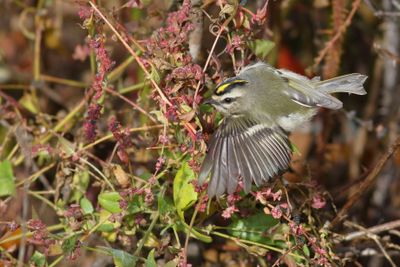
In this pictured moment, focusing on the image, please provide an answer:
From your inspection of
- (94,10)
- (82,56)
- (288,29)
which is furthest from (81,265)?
(288,29)

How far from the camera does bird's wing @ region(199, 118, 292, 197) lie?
2096mm

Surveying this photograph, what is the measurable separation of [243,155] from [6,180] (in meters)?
0.83

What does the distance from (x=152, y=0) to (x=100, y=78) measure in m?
0.59

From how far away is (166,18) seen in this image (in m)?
2.72

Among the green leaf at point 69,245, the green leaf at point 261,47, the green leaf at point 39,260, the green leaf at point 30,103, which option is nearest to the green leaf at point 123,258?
the green leaf at point 69,245

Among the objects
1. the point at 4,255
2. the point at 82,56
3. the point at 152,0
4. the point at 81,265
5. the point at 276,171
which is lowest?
the point at 81,265

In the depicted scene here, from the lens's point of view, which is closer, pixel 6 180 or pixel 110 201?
pixel 110 201

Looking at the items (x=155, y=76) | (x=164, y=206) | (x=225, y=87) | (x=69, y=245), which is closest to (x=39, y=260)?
(x=69, y=245)

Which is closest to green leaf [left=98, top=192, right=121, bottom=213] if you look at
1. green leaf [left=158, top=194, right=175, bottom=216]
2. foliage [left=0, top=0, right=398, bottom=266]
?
foliage [left=0, top=0, right=398, bottom=266]

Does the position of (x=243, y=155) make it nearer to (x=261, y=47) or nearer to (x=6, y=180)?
(x=261, y=47)

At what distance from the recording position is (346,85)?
2465 mm

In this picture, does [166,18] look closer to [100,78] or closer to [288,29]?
[100,78]

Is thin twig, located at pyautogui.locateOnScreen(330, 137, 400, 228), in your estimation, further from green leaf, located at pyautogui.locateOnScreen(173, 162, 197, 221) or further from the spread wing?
green leaf, located at pyautogui.locateOnScreen(173, 162, 197, 221)

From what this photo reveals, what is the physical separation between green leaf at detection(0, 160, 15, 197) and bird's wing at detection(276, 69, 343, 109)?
96cm
